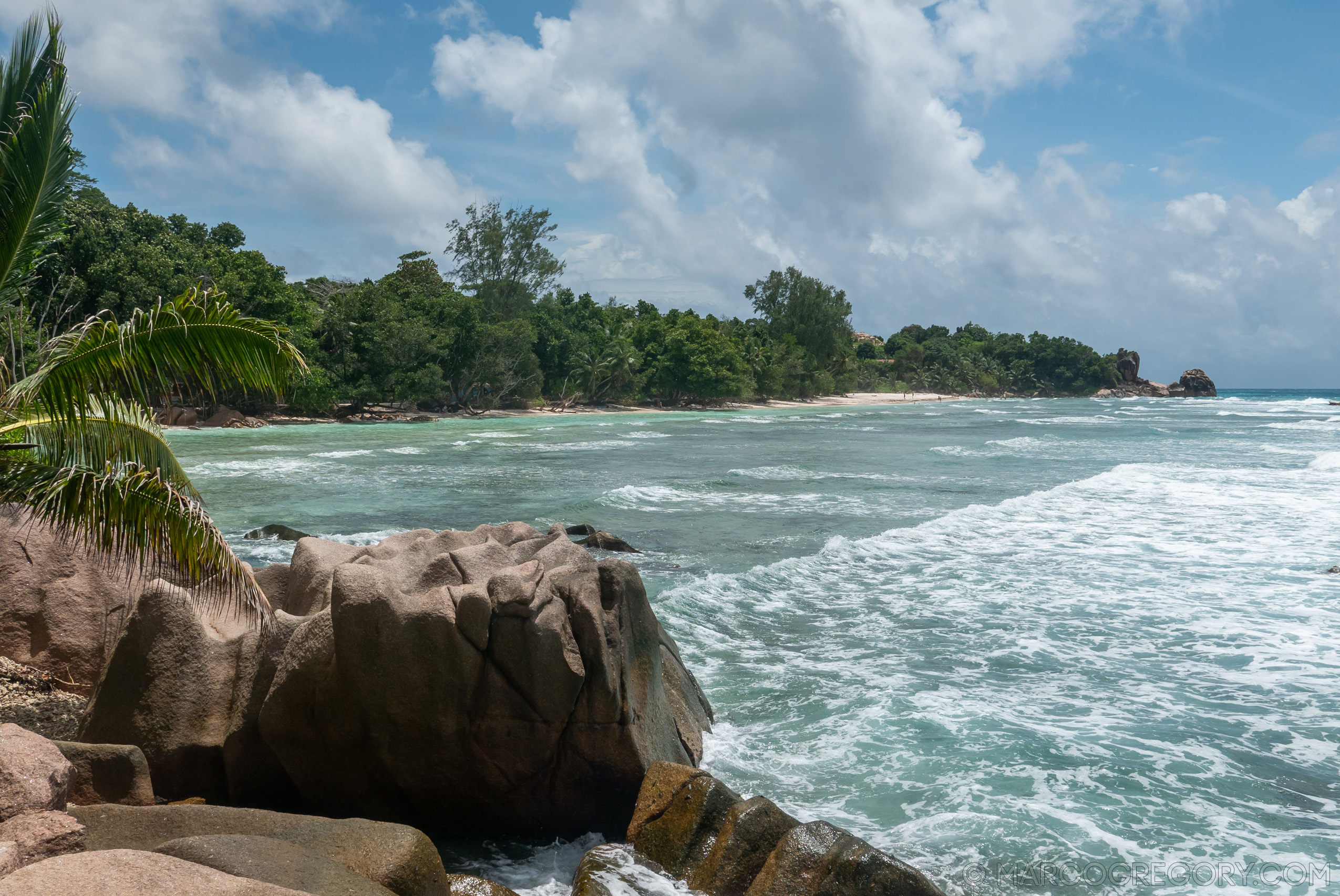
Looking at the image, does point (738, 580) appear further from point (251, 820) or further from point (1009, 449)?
point (1009, 449)

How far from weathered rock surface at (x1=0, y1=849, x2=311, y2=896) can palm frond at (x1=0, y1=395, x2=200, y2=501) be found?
2.59 m

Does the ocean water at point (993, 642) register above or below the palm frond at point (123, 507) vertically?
below

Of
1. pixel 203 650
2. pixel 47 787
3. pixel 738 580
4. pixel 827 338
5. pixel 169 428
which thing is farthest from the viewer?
pixel 827 338

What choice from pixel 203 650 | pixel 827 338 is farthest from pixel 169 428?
pixel 827 338

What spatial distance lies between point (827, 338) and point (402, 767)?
3551 inches

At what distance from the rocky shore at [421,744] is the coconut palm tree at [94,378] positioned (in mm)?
518

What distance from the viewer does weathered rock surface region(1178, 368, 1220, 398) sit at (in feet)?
427

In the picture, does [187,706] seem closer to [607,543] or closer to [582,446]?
[607,543]

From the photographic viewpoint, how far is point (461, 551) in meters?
5.34

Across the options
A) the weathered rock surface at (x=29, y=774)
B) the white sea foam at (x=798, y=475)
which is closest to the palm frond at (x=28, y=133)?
the weathered rock surface at (x=29, y=774)

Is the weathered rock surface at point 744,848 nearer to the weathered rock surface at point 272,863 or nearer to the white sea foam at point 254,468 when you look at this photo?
the weathered rock surface at point 272,863

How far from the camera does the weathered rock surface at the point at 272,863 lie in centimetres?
287

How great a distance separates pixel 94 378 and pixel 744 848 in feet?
14.1

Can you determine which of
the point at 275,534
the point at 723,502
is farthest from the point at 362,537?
the point at 723,502
